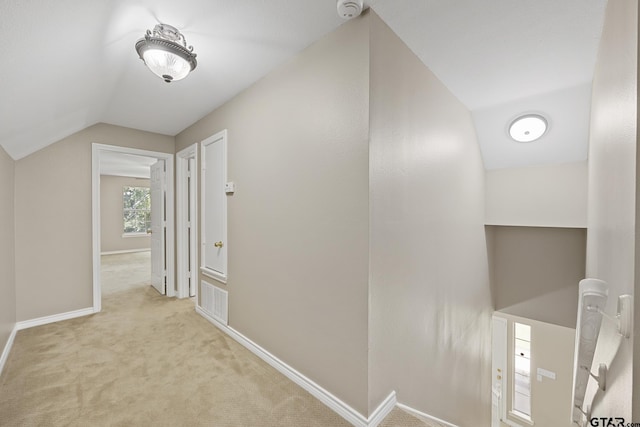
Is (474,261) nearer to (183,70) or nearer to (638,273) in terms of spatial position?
(638,273)

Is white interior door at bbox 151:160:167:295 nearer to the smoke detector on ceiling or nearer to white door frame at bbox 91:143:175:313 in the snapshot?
white door frame at bbox 91:143:175:313

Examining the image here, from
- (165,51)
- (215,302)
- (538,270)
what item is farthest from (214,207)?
(538,270)

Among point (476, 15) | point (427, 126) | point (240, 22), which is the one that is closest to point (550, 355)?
point (427, 126)

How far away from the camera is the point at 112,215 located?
791 cm

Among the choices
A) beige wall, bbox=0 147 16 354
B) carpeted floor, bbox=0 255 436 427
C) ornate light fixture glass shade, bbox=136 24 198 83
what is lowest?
carpeted floor, bbox=0 255 436 427

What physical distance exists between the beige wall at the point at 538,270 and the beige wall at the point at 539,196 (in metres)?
0.36

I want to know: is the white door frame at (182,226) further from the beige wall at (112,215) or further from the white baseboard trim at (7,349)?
the beige wall at (112,215)

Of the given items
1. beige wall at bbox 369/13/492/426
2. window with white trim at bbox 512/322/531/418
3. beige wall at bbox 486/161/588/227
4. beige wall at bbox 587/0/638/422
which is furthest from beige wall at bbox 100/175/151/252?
beige wall at bbox 587/0/638/422

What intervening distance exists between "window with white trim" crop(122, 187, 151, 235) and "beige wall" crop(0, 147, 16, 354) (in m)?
6.06

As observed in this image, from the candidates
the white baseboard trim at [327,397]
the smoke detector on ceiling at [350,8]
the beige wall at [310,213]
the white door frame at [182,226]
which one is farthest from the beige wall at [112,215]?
the smoke detector on ceiling at [350,8]

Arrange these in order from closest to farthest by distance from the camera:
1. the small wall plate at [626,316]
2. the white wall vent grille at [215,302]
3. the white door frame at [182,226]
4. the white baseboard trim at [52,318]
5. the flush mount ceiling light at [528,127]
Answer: the small wall plate at [626,316] < the flush mount ceiling light at [528,127] < the white wall vent grille at [215,302] < the white baseboard trim at [52,318] < the white door frame at [182,226]

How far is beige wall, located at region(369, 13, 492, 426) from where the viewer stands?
1.61m

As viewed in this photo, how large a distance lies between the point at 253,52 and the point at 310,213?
1.23m

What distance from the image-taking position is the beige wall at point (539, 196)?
279 cm
